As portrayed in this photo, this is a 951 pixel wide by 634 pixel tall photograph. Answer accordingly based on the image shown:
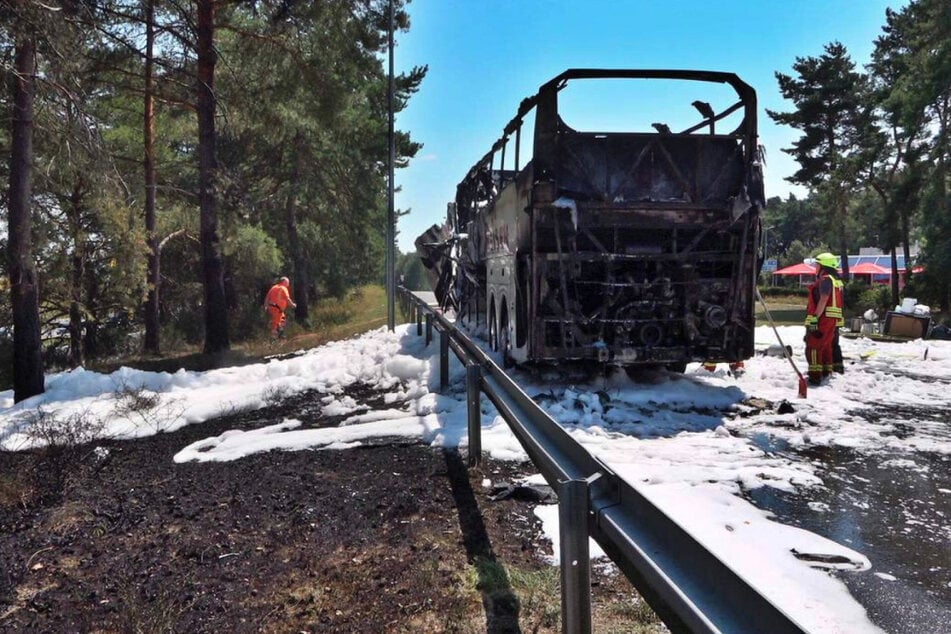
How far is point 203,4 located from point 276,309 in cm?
704

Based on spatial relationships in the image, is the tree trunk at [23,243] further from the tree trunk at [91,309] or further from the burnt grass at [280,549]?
the tree trunk at [91,309]

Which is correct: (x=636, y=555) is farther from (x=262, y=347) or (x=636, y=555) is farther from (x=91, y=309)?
(x=91, y=309)

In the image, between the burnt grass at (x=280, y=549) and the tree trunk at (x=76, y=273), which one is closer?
the burnt grass at (x=280, y=549)

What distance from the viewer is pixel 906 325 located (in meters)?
15.1

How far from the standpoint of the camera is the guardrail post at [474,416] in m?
5.08

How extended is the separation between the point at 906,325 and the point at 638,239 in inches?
407

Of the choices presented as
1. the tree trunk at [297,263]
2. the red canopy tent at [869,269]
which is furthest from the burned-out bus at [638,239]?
the red canopy tent at [869,269]

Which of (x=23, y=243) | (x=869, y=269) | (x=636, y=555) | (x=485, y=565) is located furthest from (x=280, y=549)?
(x=869, y=269)

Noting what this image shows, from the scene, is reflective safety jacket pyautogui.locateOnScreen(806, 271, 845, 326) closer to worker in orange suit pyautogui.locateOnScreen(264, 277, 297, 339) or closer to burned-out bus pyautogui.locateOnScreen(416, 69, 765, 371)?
burned-out bus pyautogui.locateOnScreen(416, 69, 765, 371)

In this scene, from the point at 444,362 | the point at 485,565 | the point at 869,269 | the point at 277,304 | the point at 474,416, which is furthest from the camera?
the point at 869,269

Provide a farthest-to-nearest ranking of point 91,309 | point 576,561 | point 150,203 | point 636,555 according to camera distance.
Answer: point 91,309
point 150,203
point 576,561
point 636,555

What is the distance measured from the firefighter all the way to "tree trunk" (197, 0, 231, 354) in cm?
1099

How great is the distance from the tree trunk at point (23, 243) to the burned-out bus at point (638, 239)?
6.47 meters

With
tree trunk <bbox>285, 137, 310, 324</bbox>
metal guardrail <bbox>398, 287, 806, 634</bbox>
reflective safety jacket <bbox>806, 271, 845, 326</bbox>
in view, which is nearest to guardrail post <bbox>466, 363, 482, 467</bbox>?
metal guardrail <bbox>398, 287, 806, 634</bbox>
